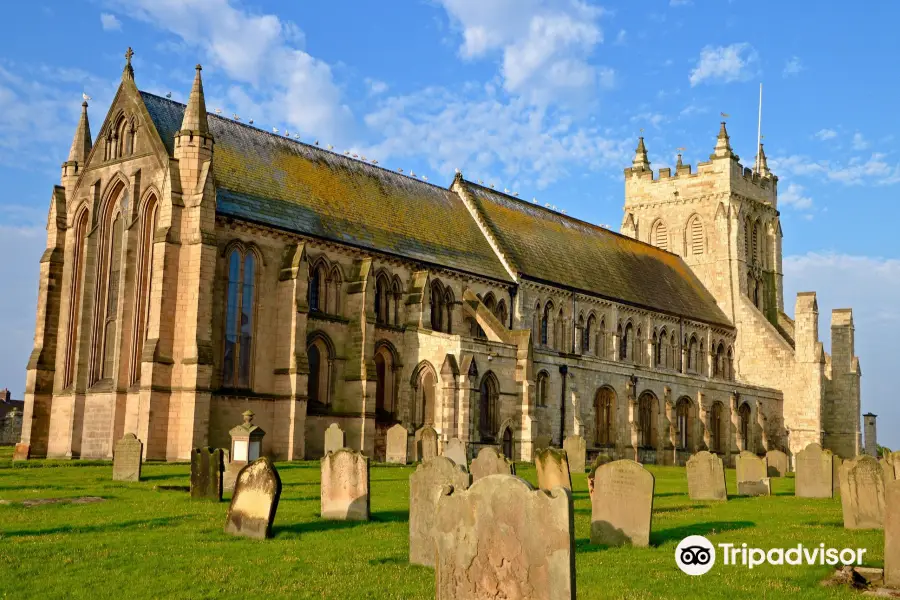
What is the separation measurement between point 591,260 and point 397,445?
2599 centimetres

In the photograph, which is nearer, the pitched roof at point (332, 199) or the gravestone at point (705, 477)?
the gravestone at point (705, 477)

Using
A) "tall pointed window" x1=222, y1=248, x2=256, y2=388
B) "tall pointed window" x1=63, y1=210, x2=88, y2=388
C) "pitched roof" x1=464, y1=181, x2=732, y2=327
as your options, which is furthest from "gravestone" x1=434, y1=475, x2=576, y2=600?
"pitched roof" x1=464, y1=181, x2=732, y2=327

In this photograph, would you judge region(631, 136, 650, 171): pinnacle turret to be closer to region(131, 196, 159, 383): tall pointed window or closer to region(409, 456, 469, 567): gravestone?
region(131, 196, 159, 383): tall pointed window

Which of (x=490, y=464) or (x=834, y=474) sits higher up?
(x=490, y=464)

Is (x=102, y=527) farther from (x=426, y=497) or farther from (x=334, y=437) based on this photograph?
(x=334, y=437)

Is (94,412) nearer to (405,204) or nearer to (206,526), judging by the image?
(405,204)

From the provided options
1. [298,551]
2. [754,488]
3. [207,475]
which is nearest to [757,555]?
[298,551]

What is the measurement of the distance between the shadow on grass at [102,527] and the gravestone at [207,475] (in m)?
2.53

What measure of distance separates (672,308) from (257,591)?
5094 cm

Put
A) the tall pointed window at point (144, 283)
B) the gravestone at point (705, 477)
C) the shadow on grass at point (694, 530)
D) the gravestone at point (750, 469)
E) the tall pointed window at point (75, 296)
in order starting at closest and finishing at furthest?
1. the shadow on grass at point (694, 530)
2. the gravestone at point (705, 477)
3. the gravestone at point (750, 469)
4. the tall pointed window at point (144, 283)
5. the tall pointed window at point (75, 296)

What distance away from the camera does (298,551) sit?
14.0 metres

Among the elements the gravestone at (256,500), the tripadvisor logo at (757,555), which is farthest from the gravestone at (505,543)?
the gravestone at (256,500)

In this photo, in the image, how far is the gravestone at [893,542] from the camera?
1170cm

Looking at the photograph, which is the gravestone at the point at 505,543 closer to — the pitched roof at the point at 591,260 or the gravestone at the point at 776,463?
the gravestone at the point at 776,463
